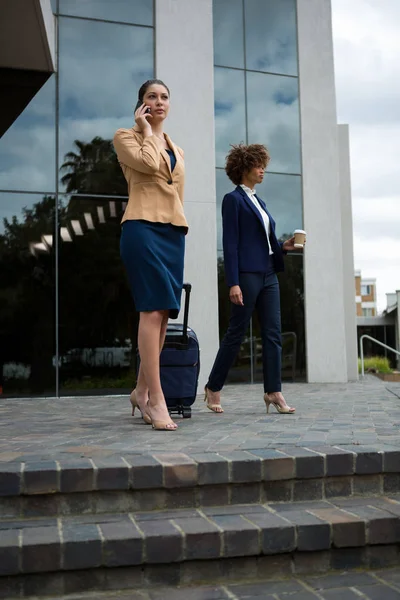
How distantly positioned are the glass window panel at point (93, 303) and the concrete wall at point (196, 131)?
107cm

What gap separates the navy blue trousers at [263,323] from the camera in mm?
5621

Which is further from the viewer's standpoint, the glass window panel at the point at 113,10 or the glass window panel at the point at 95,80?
the glass window panel at the point at 113,10

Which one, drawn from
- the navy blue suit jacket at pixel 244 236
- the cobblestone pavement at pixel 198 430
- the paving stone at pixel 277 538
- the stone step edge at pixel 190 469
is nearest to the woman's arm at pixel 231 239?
the navy blue suit jacket at pixel 244 236

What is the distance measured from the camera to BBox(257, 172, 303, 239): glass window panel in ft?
39.1

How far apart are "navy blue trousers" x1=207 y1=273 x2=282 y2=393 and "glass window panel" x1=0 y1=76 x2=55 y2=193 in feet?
15.2

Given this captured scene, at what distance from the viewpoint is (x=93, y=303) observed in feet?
30.8

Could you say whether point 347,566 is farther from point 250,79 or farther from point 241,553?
point 250,79

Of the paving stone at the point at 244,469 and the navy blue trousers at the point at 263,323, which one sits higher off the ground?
the navy blue trousers at the point at 263,323

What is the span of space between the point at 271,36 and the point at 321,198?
2.92m

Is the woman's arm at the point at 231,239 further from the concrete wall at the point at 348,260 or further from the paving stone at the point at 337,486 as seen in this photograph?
the concrete wall at the point at 348,260

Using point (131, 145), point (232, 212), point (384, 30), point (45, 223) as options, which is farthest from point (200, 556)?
point (384, 30)

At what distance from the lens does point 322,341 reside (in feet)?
39.6

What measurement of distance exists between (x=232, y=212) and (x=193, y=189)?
180 inches

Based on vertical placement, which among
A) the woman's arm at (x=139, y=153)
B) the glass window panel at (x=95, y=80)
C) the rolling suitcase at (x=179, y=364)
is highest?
the glass window panel at (x=95, y=80)
